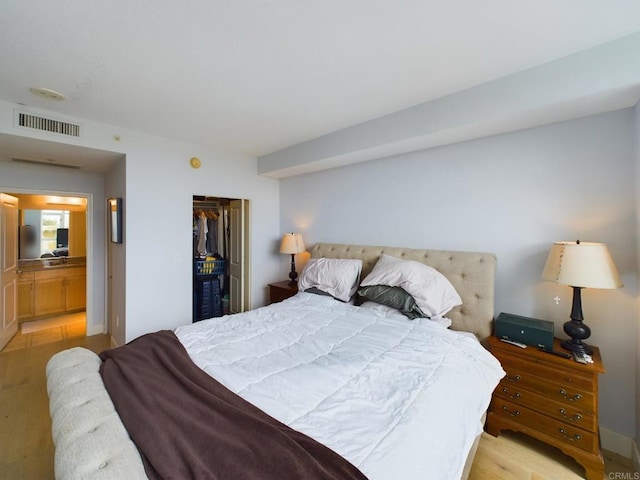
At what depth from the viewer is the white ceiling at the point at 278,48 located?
132cm

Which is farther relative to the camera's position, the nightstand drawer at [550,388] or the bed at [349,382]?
the nightstand drawer at [550,388]

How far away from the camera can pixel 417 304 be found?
7.30 ft

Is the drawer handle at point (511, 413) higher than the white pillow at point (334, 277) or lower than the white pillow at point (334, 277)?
lower

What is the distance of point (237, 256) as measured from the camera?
4266 mm

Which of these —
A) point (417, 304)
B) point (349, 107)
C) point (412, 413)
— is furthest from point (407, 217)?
point (412, 413)

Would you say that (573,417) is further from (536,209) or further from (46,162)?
(46,162)

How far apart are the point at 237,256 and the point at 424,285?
2954 mm

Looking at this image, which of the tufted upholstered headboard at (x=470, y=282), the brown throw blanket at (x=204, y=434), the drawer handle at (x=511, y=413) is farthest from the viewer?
the tufted upholstered headboard at (x=470, y=282)

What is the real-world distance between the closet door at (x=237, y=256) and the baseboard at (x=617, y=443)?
3812 mm

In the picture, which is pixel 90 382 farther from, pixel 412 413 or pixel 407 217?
pixel 407 217

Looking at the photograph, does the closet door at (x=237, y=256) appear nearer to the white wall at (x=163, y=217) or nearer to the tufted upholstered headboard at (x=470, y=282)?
the white wall at (x=163, y=217)

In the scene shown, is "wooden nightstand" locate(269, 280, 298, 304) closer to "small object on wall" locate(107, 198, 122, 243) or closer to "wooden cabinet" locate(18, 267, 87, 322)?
"small object on wall" locate(107, 198, 122, 243)

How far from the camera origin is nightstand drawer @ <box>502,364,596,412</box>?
64.6 inches

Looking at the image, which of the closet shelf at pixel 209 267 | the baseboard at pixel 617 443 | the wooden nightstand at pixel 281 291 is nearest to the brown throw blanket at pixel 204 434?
the wooden nightstand at pixel 281 291
